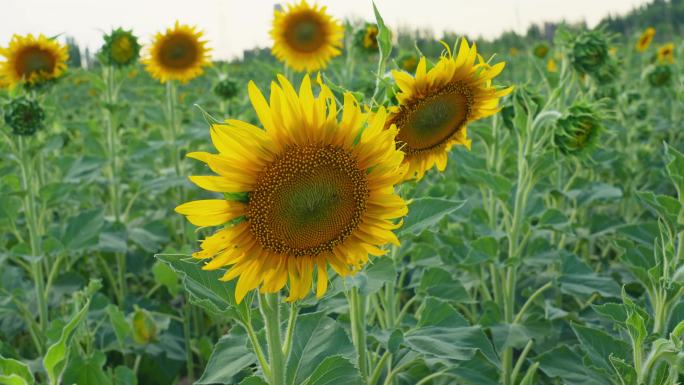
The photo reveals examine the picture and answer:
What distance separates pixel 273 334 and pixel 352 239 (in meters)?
0.23

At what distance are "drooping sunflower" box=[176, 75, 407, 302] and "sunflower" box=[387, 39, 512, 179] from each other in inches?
10.4

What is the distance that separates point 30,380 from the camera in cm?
125

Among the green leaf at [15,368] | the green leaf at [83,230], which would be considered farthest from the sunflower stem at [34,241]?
the green leaf at [15,368]

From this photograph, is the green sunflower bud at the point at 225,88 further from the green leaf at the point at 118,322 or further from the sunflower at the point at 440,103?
the sunflower at the point at 440,103

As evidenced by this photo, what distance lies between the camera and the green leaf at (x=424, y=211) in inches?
56.9

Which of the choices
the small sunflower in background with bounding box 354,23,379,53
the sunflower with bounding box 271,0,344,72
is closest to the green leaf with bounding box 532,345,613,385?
the small sunflower in background with bounding box 354,23,379,53

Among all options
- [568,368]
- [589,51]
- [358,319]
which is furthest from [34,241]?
[589,51]

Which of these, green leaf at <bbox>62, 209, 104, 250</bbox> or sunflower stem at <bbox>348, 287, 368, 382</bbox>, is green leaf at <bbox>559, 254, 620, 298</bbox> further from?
green leaf at <bbox>62, 209, 104, 250</bbox>

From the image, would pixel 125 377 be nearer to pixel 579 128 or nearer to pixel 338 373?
pixel 338 373

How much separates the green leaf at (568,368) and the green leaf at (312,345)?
57 centimetres

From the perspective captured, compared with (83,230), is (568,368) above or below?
below

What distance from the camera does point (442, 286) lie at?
6.27ft

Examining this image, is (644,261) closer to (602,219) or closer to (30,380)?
(602,219)

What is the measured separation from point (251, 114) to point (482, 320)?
7.42 feet
